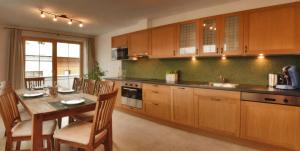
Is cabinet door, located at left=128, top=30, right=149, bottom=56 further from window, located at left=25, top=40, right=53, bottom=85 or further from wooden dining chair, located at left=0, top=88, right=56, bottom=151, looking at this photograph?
window, located at left=25, top=40, right=53, bottom=85

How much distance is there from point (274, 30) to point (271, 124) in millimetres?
1309

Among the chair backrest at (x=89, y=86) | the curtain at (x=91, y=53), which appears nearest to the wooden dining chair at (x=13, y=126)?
the chair backrest at (x=89, y=86)

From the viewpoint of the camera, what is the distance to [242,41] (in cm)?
274

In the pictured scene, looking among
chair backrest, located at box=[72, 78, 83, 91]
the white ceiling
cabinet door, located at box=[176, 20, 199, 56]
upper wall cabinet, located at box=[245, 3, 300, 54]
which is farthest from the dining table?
upper wall cabinet, located at box=[245, 3, 300, 54]

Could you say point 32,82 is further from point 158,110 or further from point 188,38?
point 188,38

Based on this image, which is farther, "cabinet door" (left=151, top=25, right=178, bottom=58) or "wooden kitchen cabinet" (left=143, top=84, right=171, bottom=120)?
"cabinet door" (left=151, top=25, right=178, bottom=58)

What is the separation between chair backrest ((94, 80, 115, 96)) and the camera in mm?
2770

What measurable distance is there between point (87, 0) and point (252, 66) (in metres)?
3.05

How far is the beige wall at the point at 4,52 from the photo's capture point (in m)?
4.60

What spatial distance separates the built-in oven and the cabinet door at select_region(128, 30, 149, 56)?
789 mm

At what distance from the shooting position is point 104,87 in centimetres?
294

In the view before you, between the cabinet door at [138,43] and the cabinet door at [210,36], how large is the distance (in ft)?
4.58

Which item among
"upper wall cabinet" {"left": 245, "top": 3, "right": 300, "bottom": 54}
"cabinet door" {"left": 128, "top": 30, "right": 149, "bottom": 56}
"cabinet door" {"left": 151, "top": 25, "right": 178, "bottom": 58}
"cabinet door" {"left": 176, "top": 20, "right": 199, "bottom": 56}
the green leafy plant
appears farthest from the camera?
the green leafy plant

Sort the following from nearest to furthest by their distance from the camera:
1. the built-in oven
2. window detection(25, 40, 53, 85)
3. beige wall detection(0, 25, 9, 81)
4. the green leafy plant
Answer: the built-in oven, beige wall detection(0, 25, 9, 81), window detection(25, 40, 53, 85), the green leafy plant
